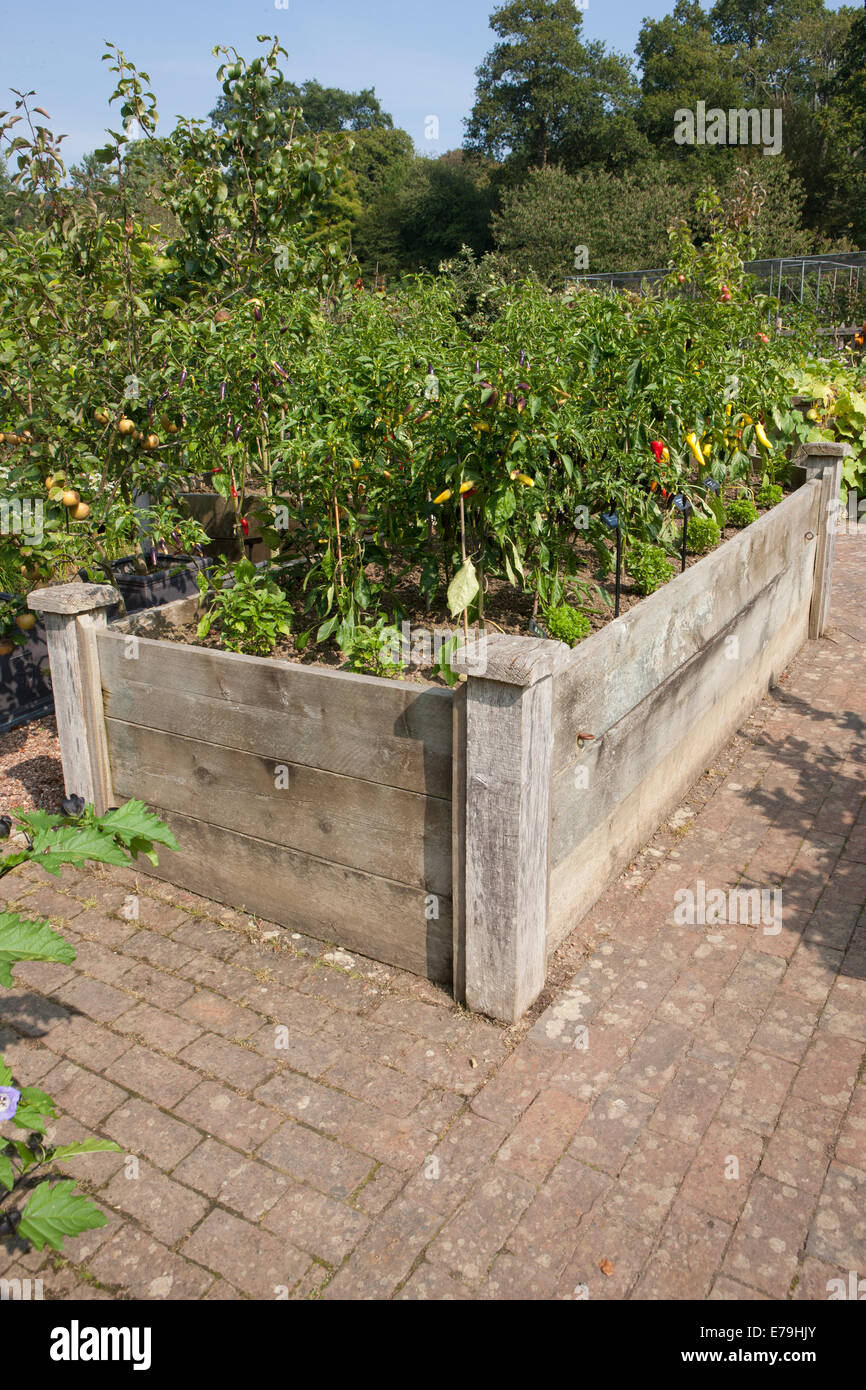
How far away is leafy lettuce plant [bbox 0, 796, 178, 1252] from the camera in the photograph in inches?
80.6

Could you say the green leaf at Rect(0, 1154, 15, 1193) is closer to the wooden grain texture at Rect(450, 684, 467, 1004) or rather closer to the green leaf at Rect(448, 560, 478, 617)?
the wooden grain texture at Rect(450, 684, 467, 1004)

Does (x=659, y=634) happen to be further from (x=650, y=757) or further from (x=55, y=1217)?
(x=55, y=1217)

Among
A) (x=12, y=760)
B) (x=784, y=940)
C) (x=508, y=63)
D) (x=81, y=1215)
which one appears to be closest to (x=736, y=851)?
(x=784, y=940)

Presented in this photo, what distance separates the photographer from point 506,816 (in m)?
3.02

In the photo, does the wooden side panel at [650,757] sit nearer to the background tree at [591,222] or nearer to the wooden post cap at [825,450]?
the wooden post cap at [825,450]

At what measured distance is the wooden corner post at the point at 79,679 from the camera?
395cm

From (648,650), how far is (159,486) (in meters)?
2.69

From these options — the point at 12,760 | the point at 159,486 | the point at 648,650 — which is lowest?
the point at 12,760

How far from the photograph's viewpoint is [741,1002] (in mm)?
3373

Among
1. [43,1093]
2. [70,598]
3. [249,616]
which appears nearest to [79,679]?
[70,598]

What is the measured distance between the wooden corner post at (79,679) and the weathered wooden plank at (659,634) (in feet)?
6.46

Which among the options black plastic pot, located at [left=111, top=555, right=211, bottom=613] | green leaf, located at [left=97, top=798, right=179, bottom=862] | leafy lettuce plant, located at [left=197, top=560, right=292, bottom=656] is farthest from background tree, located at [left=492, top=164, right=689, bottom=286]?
green leaf, located at [left=97, top=798, right=179, bottom=862]

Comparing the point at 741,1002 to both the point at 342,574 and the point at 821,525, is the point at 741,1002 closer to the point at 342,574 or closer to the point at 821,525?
the point at 342,574

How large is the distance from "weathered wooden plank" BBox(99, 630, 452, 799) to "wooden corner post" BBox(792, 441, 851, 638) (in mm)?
4611
